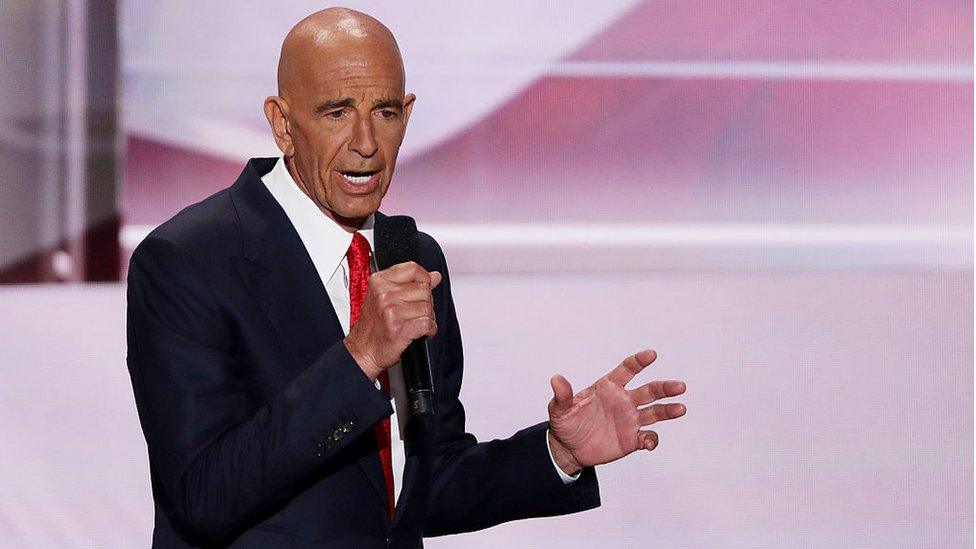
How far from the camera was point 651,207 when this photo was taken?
166 inches

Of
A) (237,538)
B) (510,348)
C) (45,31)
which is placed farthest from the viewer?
(45,31)

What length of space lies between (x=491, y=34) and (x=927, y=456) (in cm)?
169

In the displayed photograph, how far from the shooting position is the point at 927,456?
400 centimetres

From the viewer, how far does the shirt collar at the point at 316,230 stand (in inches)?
73.2

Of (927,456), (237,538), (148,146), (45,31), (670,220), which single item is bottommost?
(237,538)

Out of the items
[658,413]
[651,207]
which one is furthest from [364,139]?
[651,207]

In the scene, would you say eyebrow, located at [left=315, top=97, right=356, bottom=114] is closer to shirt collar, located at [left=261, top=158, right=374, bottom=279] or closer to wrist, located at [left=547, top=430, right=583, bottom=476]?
shirt collar, located at [left=261, top=158, right=374, bottom=279]

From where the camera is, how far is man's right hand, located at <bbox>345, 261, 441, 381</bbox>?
5.04ft

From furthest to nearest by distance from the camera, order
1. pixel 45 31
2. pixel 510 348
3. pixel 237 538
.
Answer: pixel 45 31, pixel 510 348, pixel 237 538

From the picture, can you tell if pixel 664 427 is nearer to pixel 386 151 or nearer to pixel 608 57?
pixel 608 57

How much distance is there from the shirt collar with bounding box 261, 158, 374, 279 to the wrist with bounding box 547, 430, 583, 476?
37 centimetres

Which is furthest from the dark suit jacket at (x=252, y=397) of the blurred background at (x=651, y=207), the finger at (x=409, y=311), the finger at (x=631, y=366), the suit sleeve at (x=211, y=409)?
the blurred background at (x=651, y=207)

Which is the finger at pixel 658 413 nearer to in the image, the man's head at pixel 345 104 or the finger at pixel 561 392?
the finger at pixel 561 392

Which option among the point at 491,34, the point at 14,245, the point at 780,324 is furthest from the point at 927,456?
the point at 14,245
